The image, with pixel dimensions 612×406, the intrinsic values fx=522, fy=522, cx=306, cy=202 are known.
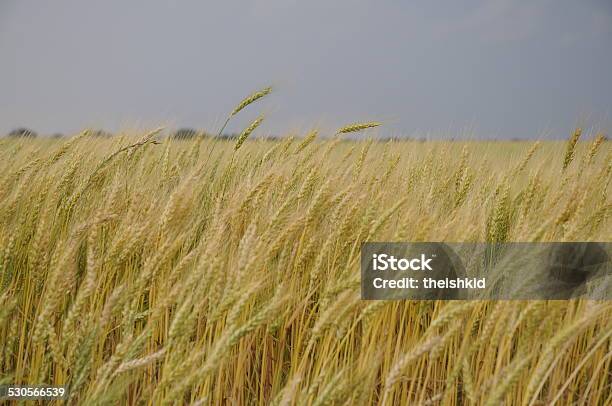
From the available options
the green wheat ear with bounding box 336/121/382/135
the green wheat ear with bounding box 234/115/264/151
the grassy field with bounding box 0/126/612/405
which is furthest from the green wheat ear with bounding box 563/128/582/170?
the green wheat ear with bounding box 234/115/264/151

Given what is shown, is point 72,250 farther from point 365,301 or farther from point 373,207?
point 373,207

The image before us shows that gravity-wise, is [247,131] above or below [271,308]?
above

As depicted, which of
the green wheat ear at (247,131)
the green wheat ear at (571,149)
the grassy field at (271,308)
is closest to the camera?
the grassy field at (271,308)

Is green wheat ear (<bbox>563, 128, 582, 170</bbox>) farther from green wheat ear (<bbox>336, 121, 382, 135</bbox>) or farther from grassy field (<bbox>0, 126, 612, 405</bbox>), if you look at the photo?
green wheat ear (<bbox>336, 121, 382, 135</bbox>)

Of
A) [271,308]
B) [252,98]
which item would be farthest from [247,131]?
[271,308]

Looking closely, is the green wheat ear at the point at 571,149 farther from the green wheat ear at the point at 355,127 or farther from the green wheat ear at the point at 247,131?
the green wheat ear at the point at 247,131

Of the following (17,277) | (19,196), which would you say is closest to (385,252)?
(17,277)

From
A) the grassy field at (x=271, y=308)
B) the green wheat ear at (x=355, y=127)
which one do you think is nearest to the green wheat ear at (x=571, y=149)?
the grassy field at (x=271, y=308)

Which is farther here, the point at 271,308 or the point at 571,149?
the point at 571,149

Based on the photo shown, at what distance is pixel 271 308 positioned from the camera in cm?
110

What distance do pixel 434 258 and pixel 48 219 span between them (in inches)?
47.3

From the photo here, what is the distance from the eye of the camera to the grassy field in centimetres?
114

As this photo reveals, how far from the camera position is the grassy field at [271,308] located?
1.14 metres

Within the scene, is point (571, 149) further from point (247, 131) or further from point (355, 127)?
point (247, 131)
